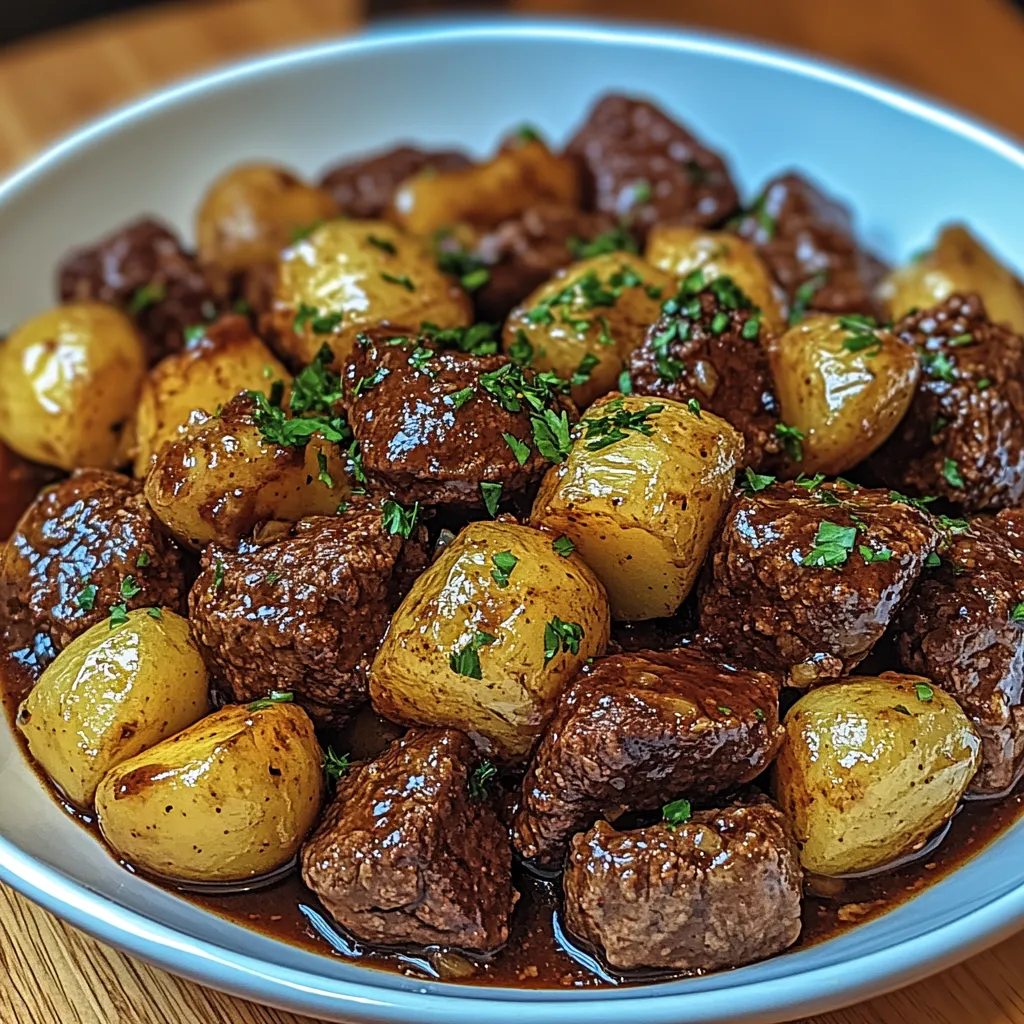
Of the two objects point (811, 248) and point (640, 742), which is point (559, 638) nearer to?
point (640, 742)

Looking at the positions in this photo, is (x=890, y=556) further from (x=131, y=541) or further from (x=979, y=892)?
(x=131, y=541)

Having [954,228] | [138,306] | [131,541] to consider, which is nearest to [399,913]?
[131,541]

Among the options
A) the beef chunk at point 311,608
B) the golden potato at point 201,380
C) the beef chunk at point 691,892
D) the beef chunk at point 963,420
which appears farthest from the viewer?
the golden potato at point 201,380

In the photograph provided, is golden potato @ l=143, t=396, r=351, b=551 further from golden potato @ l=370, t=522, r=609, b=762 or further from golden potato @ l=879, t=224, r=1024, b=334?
golden potato @ l=879, t=224, r=1024, b=334

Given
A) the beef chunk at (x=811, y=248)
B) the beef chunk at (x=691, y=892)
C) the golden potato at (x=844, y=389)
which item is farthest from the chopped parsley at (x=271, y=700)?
the beef chunk at (x=811, y=248)

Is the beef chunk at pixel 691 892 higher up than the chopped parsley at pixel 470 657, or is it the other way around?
the chopped parsley at pixel 470 657

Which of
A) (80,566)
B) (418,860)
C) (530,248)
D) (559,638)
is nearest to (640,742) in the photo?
(559,638)

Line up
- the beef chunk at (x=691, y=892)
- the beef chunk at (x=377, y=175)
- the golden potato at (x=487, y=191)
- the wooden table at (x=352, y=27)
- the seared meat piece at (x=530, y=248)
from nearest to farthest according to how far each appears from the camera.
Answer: the beef chunk at (x=691, y=892) → the seared meat piece at (x=530, y=248) → the golden potato at (x=487, y=191) → the beef chunk at (x=377, y=175) → the wooden table at (x=352, y=27)

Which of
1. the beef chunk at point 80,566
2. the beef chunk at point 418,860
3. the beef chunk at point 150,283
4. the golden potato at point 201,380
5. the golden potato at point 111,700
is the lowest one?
the beef chunk at point 418,860

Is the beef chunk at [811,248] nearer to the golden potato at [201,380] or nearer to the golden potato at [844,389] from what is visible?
the golden potato at [844,389]
